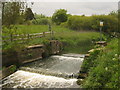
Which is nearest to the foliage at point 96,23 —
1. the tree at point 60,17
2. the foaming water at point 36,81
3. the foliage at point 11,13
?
the tree at point 60,17

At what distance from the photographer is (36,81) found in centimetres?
651

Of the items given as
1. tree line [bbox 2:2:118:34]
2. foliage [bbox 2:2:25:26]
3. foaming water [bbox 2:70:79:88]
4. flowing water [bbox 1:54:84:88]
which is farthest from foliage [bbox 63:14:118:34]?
foaming water [bbox 2:70:79:88]

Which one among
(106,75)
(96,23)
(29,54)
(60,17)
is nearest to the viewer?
(106,75)

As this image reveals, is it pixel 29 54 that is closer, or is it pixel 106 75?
pixel 106 75

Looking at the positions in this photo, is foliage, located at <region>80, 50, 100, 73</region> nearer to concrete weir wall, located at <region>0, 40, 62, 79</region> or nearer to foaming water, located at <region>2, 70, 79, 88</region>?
foaming water, located at <region>2, 70, 79, 88</region>

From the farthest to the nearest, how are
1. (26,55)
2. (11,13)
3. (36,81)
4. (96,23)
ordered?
(96,23), (26,55), (11,13), (36,81)

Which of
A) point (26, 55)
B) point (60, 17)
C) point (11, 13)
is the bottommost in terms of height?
point (26, 55)

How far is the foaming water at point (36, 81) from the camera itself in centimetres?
601

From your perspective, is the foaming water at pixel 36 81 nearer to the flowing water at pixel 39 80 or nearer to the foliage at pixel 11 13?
the flowing water at pixel 39 80

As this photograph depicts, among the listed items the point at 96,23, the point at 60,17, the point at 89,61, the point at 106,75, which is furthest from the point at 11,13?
the point at 60,17

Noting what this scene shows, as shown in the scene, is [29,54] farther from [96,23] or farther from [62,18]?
[62,18]

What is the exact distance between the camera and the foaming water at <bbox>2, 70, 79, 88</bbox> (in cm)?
601

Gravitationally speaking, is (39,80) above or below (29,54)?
below

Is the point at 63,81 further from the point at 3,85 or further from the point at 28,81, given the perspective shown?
the point at 3,85
